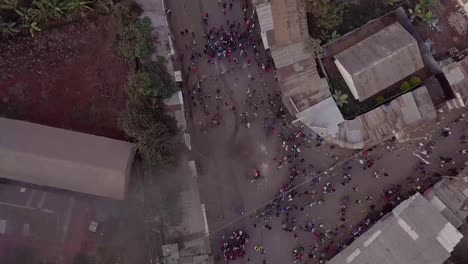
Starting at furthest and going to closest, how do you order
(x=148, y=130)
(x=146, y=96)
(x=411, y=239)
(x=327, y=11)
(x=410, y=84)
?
(x=410, y=84)
(x=327, y=11)
(x=146, y=96)
(x=411, y=239)
(x=148, y=130)

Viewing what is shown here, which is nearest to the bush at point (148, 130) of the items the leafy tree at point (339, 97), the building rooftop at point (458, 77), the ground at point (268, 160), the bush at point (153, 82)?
the bush at point (153, 82)

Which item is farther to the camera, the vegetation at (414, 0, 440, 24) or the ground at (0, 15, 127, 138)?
the vegetation at (414, 0, 440, 24)

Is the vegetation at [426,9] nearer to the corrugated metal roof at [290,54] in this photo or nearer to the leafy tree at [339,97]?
the leafy tree at [339,97]

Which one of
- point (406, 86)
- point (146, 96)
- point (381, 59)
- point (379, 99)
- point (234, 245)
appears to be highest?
point (146, 96)

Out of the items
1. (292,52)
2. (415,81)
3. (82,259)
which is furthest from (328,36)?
(82,259)

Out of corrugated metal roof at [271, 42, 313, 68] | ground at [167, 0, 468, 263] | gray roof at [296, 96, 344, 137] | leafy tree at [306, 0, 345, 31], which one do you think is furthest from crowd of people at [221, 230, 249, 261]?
leafy tree at [306, 0, 345, 31]

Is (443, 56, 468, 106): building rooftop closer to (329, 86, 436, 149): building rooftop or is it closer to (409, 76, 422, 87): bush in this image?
(409, 76, 422, 87): bush

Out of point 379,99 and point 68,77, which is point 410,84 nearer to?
point 379,99
